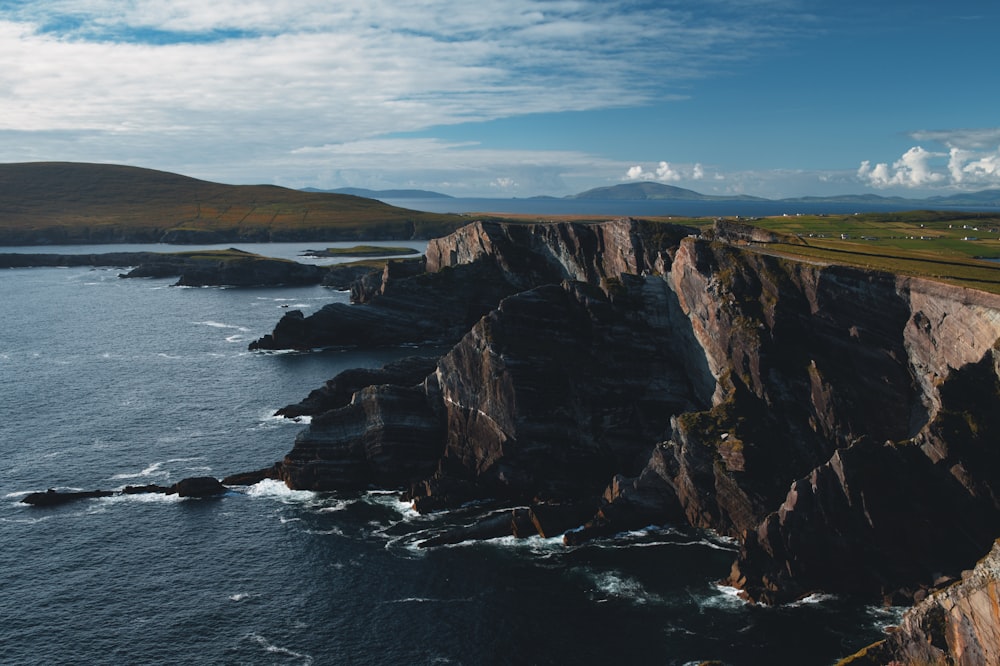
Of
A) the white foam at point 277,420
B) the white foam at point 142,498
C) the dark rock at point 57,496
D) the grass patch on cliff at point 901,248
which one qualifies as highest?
the grass patch on cliff at point 901,248

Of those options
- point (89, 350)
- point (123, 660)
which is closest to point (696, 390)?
point (123, 660)

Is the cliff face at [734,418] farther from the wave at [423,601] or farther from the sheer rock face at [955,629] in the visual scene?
the sheer rock face at [955,629]

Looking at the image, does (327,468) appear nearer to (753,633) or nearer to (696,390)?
(696,390)

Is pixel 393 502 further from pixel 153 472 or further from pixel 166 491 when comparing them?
pixel 153 472

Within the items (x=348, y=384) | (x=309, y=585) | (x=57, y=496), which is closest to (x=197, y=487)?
(x=57, y=496)

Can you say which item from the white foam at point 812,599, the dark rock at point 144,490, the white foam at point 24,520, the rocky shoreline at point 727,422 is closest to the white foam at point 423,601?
the rocky shoreline at point 727,422

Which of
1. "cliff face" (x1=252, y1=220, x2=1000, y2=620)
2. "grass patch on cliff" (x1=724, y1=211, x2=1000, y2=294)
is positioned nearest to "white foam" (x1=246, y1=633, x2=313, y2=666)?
"cliff face" (x1=252, y1=220, x2=1000, y2=620)
